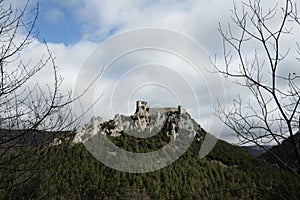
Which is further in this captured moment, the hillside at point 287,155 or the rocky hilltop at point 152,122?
the rocky hilltop at point 152,122

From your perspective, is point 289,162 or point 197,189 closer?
point 289,162

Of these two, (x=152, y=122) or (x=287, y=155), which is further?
(x=152, y=122)

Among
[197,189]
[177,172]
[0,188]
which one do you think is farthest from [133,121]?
[0,188]

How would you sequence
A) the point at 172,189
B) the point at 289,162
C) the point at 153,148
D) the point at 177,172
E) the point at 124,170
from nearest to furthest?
the point at 289,162
the point at 124,170
the point at 172,189
the point at 177,172
the point at 153,148

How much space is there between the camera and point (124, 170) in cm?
5656

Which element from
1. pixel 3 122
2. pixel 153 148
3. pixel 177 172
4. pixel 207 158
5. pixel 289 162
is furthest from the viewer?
pixel 207 158

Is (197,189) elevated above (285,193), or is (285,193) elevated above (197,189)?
(197,189)

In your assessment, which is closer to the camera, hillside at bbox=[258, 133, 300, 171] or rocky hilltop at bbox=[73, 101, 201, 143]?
hillside at bbox=[258, 133, 300, 171]

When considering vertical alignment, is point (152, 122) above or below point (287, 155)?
above

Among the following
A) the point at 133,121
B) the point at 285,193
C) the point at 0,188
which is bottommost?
the point at 285,193

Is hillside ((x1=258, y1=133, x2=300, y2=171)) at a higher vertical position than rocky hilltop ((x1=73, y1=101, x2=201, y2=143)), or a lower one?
lower

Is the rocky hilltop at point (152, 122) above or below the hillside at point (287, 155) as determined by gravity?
above

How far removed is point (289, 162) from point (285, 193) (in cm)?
18

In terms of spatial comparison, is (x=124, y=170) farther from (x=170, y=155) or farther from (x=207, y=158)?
(x=207, y=158)
